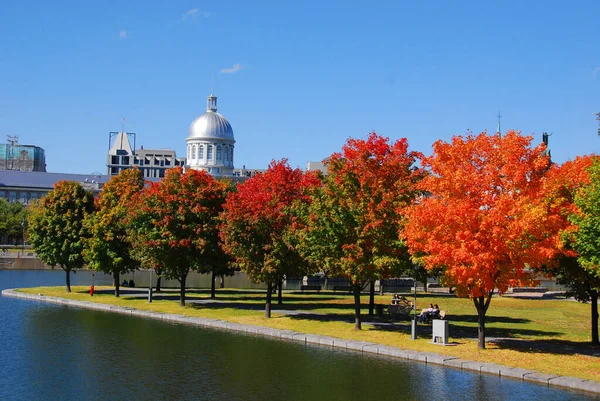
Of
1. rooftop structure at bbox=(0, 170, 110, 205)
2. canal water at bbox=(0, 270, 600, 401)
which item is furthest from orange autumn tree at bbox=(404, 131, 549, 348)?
rooftop structure at bbox=(0, 170, 110, 205)

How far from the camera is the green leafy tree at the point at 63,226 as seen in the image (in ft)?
200

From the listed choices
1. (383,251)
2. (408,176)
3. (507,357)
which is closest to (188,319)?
(383,251)

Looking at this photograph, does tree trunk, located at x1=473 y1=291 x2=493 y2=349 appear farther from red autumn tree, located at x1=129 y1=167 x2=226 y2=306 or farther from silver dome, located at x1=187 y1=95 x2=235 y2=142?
silver dome, located at x1=187 y1=95 x2=235 y2=142

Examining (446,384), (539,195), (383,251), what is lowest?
(446,384)

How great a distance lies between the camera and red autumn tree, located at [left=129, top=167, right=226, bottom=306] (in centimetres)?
4956

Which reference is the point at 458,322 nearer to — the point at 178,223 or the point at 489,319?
the point at 489,319

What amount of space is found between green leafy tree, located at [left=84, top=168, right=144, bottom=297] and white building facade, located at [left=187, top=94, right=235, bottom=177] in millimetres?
131984

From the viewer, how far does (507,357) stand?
30.8 metres

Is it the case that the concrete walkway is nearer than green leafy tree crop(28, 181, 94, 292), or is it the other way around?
the concrete walkway

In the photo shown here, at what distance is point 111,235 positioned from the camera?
184ft

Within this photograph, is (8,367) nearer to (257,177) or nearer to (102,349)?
(102,349)

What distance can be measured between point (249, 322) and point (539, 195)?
19377 millimetres

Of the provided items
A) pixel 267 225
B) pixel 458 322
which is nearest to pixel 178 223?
pixel 267 225

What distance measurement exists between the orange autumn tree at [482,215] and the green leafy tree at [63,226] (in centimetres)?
3769
